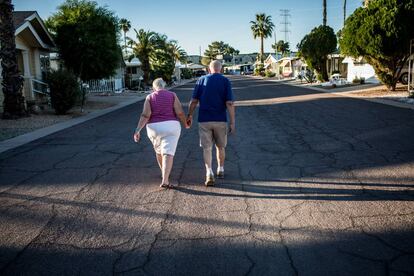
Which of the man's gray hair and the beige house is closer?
the man's gray hair

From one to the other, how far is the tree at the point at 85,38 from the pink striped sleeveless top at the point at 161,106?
18.1 m

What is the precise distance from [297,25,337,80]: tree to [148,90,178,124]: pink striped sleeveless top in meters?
32.7

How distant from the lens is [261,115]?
14828mm

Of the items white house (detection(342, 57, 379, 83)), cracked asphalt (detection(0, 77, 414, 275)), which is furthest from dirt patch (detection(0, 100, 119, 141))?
white house (detection(342, 57, 379, 83))

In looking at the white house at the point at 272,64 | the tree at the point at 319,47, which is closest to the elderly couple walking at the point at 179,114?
the tree at the point at 319,47

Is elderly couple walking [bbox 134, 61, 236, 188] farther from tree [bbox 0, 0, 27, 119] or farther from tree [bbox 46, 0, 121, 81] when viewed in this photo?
tree [bbox 46, 0, 121, 81]

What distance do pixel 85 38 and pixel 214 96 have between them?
18724 mm

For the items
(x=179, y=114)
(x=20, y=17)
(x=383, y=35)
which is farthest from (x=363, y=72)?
(x=179, y=114)

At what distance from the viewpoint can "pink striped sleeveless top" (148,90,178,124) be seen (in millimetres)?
5613

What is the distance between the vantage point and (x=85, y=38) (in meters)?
22.1

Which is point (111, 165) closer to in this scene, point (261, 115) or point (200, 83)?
point (200, 83)

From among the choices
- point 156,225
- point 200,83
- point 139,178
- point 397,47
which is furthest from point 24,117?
point 397,47

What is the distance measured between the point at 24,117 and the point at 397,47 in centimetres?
1935

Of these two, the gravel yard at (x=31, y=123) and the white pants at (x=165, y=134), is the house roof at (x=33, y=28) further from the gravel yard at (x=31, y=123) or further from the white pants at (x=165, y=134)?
the white pants at (x=165, y=134)
